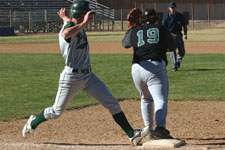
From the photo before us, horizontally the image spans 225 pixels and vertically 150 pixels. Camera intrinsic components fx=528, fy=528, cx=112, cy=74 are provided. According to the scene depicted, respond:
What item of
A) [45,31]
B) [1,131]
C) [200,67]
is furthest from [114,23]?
[1,131]

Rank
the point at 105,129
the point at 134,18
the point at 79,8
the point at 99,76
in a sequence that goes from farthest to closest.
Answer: the point at 99,76
the point at 105,129
the point at 134,18
the point at 79,8

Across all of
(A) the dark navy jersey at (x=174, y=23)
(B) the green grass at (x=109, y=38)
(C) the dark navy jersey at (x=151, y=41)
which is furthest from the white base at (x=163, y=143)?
(B) the green grass at (x=109, y=38)

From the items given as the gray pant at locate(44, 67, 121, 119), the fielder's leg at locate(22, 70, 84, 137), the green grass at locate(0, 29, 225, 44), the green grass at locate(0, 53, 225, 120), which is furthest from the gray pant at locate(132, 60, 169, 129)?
the green grass at locate(0, 29, 225, 44)

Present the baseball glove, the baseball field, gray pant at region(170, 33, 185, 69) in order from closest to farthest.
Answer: the baseball glove < the baseball field < gray pant at region(170, 33, 185, 69)

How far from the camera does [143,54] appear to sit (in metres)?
7.17

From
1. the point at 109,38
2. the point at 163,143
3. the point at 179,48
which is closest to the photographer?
the point at 163,143

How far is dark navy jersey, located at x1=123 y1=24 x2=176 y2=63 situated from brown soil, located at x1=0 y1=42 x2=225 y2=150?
1255 mm

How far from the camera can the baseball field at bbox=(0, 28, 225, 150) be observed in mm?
7480

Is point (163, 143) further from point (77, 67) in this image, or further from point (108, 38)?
point (108, 38)

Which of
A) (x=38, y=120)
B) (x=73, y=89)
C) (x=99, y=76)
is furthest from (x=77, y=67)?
→ (x=99, y=76)

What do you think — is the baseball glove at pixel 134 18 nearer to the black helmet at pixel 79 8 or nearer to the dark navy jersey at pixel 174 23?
the black helmet at pixel 79 8

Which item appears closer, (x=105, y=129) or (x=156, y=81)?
(x=156, y=81)

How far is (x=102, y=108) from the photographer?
10.7 meters

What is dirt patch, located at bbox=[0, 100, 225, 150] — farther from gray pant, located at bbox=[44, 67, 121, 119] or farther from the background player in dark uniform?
the background player in dark uniform
